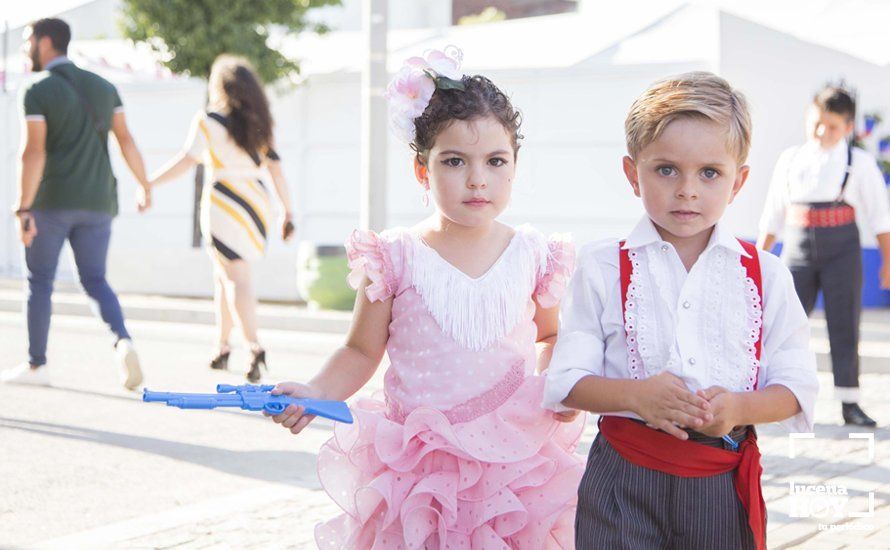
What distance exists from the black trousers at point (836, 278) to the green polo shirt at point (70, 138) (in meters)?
4.03

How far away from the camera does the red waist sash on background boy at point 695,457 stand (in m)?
2.58

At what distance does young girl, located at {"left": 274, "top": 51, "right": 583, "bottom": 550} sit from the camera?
311 centimetres

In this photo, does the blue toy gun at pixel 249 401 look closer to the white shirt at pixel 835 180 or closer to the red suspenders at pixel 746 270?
the red suspenders at pixel 746 270

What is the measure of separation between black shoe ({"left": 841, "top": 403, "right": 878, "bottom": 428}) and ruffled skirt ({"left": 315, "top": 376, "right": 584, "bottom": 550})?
14.0 feet

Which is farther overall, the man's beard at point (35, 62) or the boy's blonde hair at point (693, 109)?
the man's beard at point (35, 62)

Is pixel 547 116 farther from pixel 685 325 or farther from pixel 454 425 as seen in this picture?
pixel 685 325

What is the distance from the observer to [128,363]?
7.55 meters

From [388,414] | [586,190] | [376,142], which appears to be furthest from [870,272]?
[388,414]

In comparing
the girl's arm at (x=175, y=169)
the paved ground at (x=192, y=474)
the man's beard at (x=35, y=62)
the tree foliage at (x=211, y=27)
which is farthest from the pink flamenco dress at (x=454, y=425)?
the tree foliage at (x=211, y=27)

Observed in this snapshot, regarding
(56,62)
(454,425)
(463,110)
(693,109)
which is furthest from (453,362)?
(56,62)

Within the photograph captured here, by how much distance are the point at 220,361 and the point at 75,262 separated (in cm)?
144

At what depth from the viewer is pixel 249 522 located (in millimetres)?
4684

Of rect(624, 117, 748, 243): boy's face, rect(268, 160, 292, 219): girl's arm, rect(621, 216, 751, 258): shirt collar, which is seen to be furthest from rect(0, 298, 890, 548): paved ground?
rect(624, 117, 748, 243): boy's face

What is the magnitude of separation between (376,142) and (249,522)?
23.3 feet
